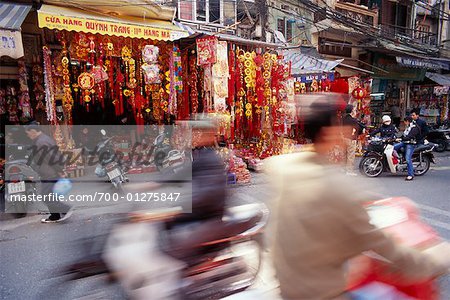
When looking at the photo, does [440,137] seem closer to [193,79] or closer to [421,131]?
[421,131]

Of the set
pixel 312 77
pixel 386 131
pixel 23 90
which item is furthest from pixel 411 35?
pixel 23 90

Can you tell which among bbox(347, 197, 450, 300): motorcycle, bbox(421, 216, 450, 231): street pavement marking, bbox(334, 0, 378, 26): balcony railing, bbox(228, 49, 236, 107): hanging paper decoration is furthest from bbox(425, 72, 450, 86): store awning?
bbox(347, 197, 450, 300): motorcycle

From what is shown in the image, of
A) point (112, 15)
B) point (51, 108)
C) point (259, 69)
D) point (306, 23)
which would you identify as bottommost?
point (51, 108)

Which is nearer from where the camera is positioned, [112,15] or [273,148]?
[112,15]

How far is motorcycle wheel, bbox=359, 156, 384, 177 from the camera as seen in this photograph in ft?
24.8

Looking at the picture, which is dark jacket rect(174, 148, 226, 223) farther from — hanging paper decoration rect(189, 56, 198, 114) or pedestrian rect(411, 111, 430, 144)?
pedestrian rect(411, 111, 430, 144)

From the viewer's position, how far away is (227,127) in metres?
7.05

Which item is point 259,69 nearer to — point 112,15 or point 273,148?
point 273,148

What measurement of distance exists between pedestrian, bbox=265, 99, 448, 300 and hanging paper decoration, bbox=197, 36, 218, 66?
5189mm

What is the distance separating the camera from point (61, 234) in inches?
176

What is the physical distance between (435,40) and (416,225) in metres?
19.1

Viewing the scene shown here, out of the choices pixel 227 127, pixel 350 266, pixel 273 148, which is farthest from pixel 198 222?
pixel 273 148

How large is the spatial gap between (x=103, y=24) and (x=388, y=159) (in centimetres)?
659

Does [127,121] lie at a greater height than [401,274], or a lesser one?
greater
